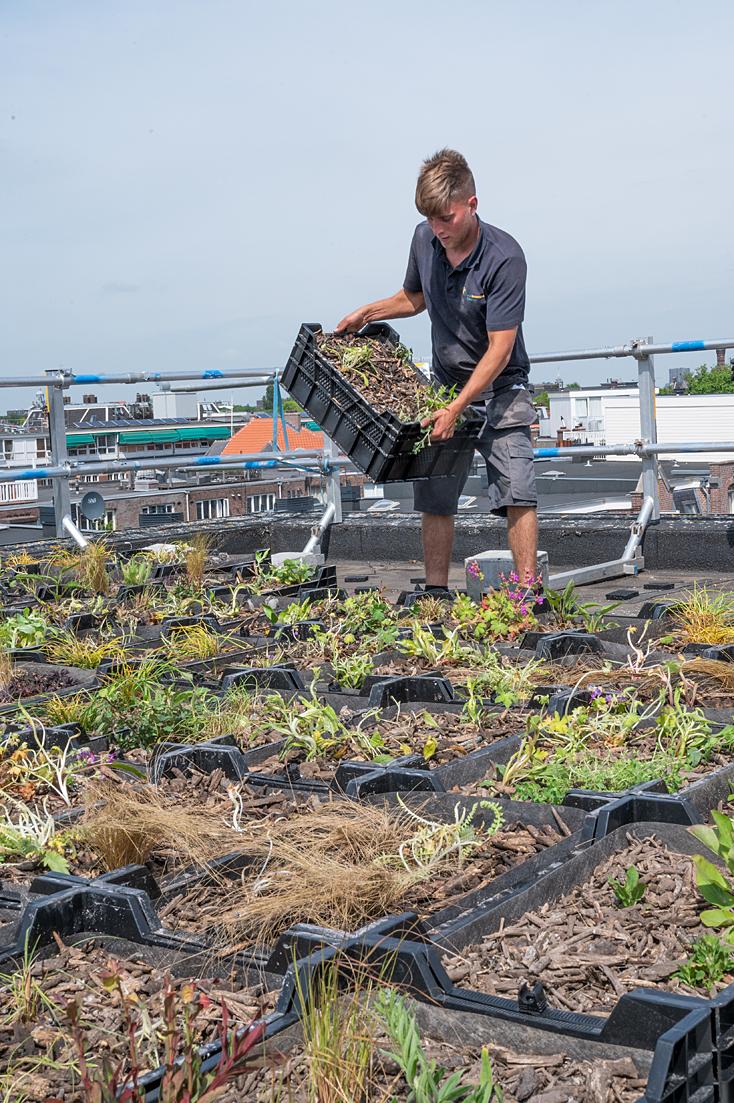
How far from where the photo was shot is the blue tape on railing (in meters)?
7.79

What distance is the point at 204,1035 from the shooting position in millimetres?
2252

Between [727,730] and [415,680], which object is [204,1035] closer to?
[727,730]

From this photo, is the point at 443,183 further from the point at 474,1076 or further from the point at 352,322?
the point at 474,1076

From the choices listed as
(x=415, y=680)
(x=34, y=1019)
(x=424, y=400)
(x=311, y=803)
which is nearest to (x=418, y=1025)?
(x=34, y=1019)

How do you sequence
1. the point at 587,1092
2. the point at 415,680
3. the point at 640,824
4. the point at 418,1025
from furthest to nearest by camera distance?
Result: 1. the point at 415,680
2. the point at 640,824
3. the point at 418,1025
4. the point at 587,1092

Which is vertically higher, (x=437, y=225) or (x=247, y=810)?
(x=437, y=225)

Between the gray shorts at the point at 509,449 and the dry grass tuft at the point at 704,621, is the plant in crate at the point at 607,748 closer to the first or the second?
the dry grass tuft at the point at 704,621

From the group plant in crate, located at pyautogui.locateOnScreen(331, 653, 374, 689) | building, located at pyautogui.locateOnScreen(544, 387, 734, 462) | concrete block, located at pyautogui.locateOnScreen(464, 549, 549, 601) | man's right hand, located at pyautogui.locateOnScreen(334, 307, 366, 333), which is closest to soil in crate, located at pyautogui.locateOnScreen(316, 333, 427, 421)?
man's right hand, located at pyautogui.locateOnScreen(334, 307, 366, 333)

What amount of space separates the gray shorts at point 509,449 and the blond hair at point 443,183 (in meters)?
1.01

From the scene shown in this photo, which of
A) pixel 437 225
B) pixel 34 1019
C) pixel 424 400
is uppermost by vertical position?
pixel 437 225

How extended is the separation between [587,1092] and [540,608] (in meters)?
4.17

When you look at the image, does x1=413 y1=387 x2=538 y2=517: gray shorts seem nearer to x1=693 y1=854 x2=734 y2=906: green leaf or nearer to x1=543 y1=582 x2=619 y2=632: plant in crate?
x1=543 y1=582 x2=619 y2=632: plant in crate

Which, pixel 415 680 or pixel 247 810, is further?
pixel 415 680

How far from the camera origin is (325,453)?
9367mm
